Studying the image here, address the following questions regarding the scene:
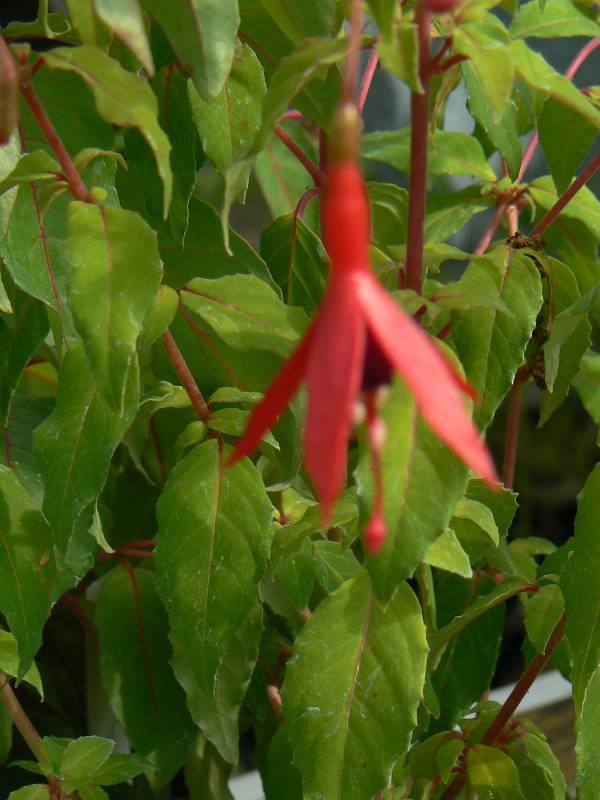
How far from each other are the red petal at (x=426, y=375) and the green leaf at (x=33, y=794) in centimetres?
43

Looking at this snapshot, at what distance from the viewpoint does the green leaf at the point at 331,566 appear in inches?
23.4

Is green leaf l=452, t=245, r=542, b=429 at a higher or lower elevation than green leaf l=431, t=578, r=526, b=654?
higher

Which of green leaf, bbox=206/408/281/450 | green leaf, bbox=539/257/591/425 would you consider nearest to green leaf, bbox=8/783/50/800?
green leaf, bbox=206/408/281/450

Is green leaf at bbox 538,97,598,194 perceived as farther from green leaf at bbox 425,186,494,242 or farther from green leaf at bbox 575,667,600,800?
green leaf at bbox 575,667,600,800

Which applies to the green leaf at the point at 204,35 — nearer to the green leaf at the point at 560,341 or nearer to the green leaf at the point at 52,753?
the green leaf at the point at 560,341

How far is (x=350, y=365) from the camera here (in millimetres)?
218

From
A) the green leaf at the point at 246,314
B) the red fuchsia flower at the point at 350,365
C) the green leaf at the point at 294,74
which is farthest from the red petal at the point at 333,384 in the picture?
the green leaf at the point at 246,314

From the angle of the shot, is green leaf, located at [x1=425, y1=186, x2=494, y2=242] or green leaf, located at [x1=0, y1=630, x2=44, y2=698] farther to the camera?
green leaf, located at [x1=425, y1=186, x2=494, y2=242]

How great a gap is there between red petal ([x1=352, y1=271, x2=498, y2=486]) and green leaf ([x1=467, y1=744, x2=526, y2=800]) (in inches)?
16.6

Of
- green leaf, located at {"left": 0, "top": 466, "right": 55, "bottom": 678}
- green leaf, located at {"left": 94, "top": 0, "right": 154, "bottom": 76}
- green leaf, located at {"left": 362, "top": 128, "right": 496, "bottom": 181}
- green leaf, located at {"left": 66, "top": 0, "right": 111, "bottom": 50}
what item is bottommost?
green leaf, located at {"left": 0, "top": 466, "right": 55, "bottom": 678}

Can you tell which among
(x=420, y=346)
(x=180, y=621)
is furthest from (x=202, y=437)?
(x=420, y=346)

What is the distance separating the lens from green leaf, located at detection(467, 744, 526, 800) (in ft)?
1.93

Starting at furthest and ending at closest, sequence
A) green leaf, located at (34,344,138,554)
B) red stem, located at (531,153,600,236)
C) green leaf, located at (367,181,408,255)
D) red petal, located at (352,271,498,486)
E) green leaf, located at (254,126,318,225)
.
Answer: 1. green leaf, located at (254,126,318,225)
2. green leaf, located at (367,181,408,255)
3. red stem, located at (531,153,600,236)
4. green leaf, located at (34,344,138,554)
5. red petal, located at (352,271,498,486)

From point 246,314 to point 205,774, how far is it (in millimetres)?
369
